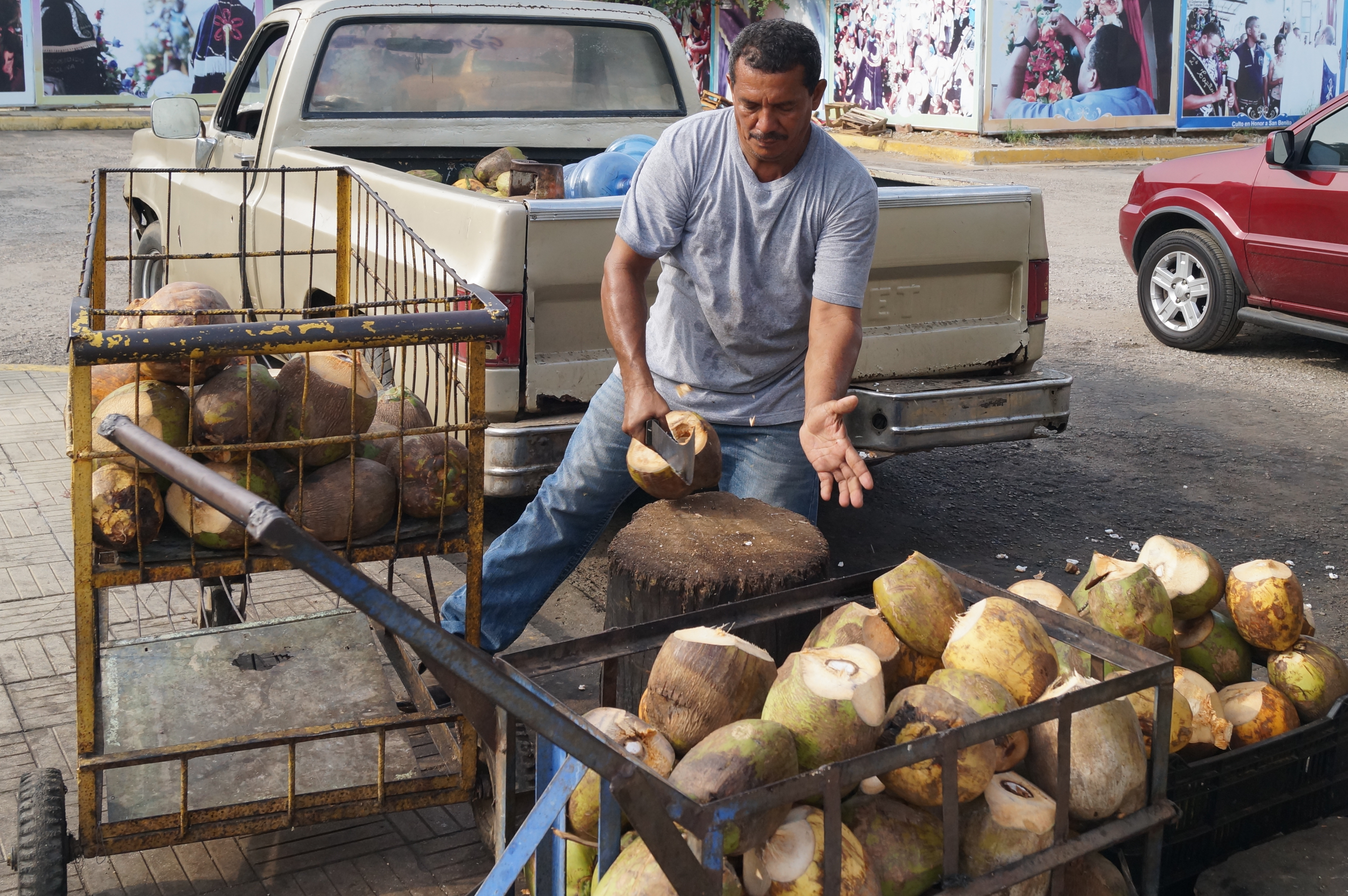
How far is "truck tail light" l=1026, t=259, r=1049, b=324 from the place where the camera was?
16.2 feet

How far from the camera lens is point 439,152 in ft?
19.9

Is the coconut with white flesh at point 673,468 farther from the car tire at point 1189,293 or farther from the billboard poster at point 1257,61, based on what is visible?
the billboard poster at point 1257,61

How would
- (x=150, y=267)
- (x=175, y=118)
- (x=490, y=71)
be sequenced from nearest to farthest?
1. (x=175, y=118)
2. (x=490, y=71)
3. (x=150, y=267)

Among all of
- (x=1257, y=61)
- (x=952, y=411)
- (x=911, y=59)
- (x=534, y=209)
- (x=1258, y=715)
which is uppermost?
(x=1257, y=61)

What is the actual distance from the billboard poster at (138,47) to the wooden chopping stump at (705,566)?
893 inches

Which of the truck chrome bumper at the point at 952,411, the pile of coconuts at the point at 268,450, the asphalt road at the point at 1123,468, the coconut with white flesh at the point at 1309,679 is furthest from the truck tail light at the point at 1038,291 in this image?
the pile of coconuts at the point at 268,450

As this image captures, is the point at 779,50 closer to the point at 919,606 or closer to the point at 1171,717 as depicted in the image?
the point at 919,606

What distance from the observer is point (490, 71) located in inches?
240

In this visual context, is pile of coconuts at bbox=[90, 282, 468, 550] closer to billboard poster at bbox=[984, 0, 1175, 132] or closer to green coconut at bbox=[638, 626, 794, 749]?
green coconut at bbox=[638, 626, 794, 749]

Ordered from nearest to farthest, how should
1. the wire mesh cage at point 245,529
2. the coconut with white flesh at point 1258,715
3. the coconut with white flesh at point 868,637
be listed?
the wire mesh cage at point 245,529 < the coconut with white flesh at point 868,637 < the coconut with white flesh at point 1258,715

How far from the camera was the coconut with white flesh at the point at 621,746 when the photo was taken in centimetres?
226

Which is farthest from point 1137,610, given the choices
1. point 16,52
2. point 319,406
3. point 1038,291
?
point 16,52

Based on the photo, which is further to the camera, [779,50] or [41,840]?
[779,50]

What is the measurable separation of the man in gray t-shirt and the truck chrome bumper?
96cm
